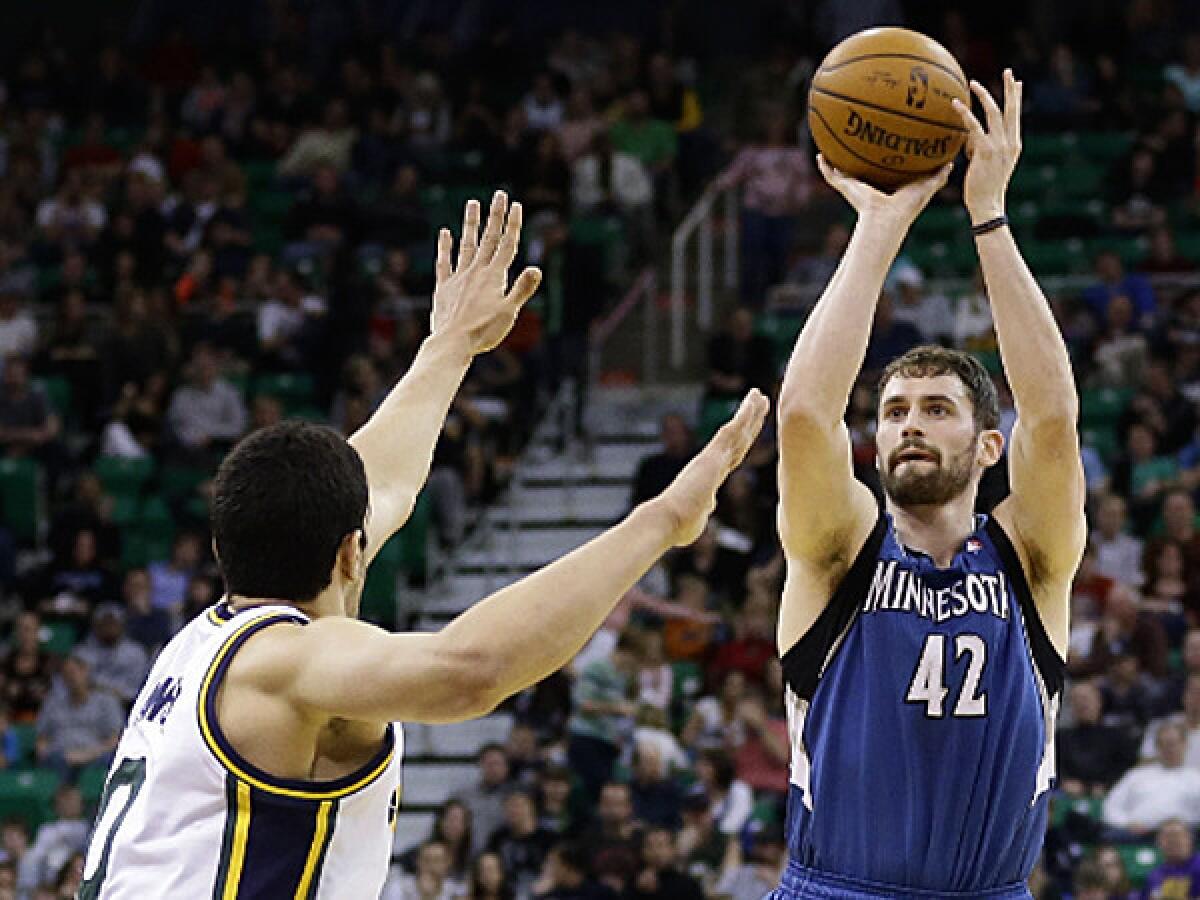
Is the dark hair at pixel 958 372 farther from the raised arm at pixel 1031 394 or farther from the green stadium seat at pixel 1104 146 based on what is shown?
the green stadium seat at pixel 1104 146

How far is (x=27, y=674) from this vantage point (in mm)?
14281

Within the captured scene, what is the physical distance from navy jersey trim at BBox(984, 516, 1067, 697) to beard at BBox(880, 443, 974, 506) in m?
0.20

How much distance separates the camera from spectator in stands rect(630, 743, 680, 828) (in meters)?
12.3

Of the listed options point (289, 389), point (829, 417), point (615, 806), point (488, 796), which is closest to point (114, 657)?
point (488, 796)

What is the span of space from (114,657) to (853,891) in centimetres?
1003

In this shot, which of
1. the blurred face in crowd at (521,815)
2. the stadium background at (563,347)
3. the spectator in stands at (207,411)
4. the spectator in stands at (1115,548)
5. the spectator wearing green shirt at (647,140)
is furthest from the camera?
the spectator wearing green shirt at (647,140)

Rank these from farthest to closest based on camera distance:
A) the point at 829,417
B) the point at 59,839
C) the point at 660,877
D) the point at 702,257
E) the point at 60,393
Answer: the point at 702,257, the point at 60,393, the point at 59,839, the point at 660,877, the point at 829,417

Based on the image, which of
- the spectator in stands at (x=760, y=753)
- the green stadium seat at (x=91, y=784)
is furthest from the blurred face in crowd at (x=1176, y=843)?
the green stadium seat at (x=91, y=784)

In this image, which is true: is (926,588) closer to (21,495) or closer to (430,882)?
(430,882)

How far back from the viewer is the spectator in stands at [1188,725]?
39.1 ft

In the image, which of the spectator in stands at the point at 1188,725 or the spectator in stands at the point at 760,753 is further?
the spectator in stands at the point at 760,753

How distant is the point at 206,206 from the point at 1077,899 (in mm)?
10897

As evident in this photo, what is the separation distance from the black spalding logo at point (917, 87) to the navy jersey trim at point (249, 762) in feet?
7.60

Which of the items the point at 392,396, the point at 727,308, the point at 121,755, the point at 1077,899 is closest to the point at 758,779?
the point at 1077,899
